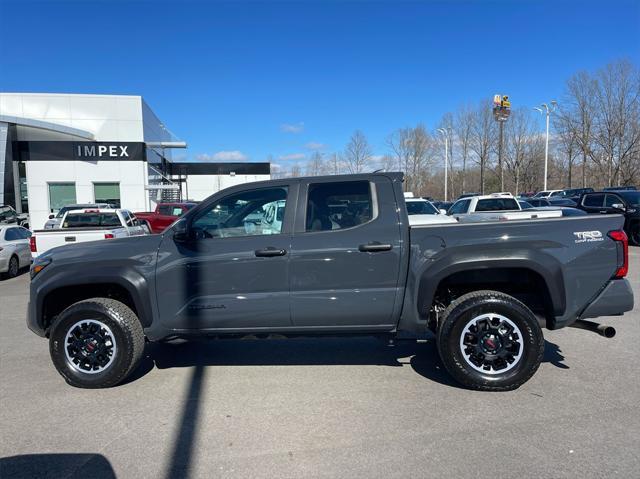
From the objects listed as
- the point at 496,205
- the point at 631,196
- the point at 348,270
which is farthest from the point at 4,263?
the point at 631,196

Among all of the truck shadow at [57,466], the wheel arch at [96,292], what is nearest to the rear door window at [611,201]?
the wheel arch at [96,292]

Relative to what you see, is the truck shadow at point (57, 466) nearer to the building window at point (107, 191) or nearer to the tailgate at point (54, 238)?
the tailgate at point (54, 238)

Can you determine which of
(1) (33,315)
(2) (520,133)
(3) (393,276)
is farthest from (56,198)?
(2) (520,133)

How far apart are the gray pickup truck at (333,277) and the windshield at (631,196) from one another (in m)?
14.1

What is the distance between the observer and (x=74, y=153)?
29.7 meters

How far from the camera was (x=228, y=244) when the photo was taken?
4184 mm

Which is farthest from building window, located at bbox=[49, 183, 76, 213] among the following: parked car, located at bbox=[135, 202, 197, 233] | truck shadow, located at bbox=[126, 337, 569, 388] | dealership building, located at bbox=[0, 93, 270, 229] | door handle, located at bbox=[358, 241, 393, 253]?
door handle, located at bbox=[358, 241, 393, 253]

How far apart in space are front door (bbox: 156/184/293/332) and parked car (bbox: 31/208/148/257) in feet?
17.2

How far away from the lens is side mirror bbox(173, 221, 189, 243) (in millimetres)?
4168

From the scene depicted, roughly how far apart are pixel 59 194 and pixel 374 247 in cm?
3146

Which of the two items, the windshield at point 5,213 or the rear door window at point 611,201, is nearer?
the rear door window at point 611,201

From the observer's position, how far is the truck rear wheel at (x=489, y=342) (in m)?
4.03

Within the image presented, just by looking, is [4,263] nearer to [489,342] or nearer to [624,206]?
[489,342]

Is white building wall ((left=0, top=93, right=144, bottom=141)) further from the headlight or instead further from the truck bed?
the truck bed
